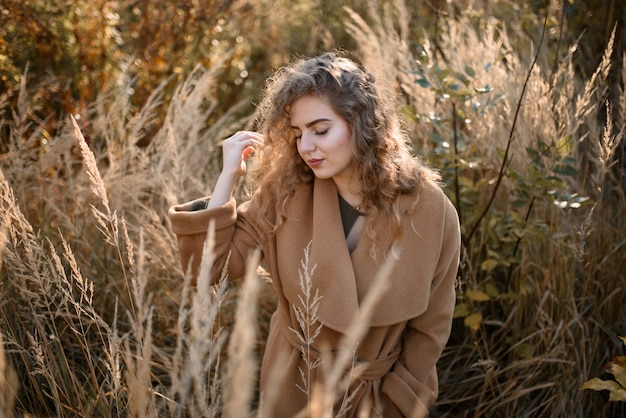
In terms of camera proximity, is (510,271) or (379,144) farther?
(510,271)

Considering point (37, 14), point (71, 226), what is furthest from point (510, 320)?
point (37, 14)

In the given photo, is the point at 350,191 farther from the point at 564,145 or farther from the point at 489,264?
the point at 564,145

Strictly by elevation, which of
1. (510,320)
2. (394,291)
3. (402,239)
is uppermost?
(402,239)

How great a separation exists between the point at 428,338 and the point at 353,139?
0.68 meters

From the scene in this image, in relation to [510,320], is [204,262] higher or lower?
higher

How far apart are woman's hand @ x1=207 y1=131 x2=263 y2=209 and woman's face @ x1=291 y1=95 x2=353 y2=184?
22 centimetres

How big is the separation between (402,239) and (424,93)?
3.72 feet

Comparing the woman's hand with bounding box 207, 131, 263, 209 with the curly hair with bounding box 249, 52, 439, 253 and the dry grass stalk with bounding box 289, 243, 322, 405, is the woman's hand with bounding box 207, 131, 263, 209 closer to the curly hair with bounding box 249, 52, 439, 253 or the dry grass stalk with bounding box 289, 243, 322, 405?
the curly hair with bounding box 249, 52, 439, 253

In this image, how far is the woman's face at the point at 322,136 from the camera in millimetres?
1738

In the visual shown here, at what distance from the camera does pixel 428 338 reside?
1.83m

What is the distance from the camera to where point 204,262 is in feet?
2.83

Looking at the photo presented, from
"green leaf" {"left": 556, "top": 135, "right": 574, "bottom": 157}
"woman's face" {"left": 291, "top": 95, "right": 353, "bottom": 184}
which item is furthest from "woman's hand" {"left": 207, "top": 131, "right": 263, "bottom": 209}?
"green leaf" {"left": 556, "top": 135, "right": 574, "bottom": 157}

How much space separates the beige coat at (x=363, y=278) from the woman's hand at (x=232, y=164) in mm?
55

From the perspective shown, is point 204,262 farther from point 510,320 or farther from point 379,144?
point 510,320
